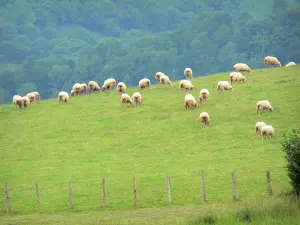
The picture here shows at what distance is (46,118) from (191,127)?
47.0 ft

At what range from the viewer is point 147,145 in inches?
2058

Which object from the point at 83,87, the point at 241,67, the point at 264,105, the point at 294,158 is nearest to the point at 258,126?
the point at 264,105

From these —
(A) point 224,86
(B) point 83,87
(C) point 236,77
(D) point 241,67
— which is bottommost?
(A) point 224,86

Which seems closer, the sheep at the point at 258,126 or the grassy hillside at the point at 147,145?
the grassy hillside at the point at 147,145

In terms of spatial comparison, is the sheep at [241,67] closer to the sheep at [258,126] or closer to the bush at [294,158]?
the sheep at [258,126]

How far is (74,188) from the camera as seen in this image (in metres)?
42.3

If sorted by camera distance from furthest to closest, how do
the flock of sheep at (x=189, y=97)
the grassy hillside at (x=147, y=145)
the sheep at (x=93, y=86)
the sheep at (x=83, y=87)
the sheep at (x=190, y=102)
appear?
the sheep at (x=93, y=86)
the sheep at (x=83, y=87)
the sheep at (x=190, y=102)
the flock of sheep at (x=189, y=97)
the grassy hillside at (x=147, y=145)

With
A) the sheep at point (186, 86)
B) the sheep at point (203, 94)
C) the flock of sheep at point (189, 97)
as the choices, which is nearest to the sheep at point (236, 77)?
the flock of sheep at point (189, 97)

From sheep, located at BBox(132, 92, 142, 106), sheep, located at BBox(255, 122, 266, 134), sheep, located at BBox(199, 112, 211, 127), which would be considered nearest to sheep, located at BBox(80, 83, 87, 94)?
sheep, located at BBox(132, 92, 142, 106)

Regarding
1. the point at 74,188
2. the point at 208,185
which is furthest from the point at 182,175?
the point at 74,188

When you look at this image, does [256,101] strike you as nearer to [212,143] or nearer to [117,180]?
[212,143]

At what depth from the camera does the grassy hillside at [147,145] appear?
4009 centimetres

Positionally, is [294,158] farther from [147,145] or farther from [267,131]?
[147,145]

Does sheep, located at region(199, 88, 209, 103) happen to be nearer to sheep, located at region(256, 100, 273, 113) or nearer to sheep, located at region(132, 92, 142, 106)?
sheep, located at region(132, 92, 142, 106)
